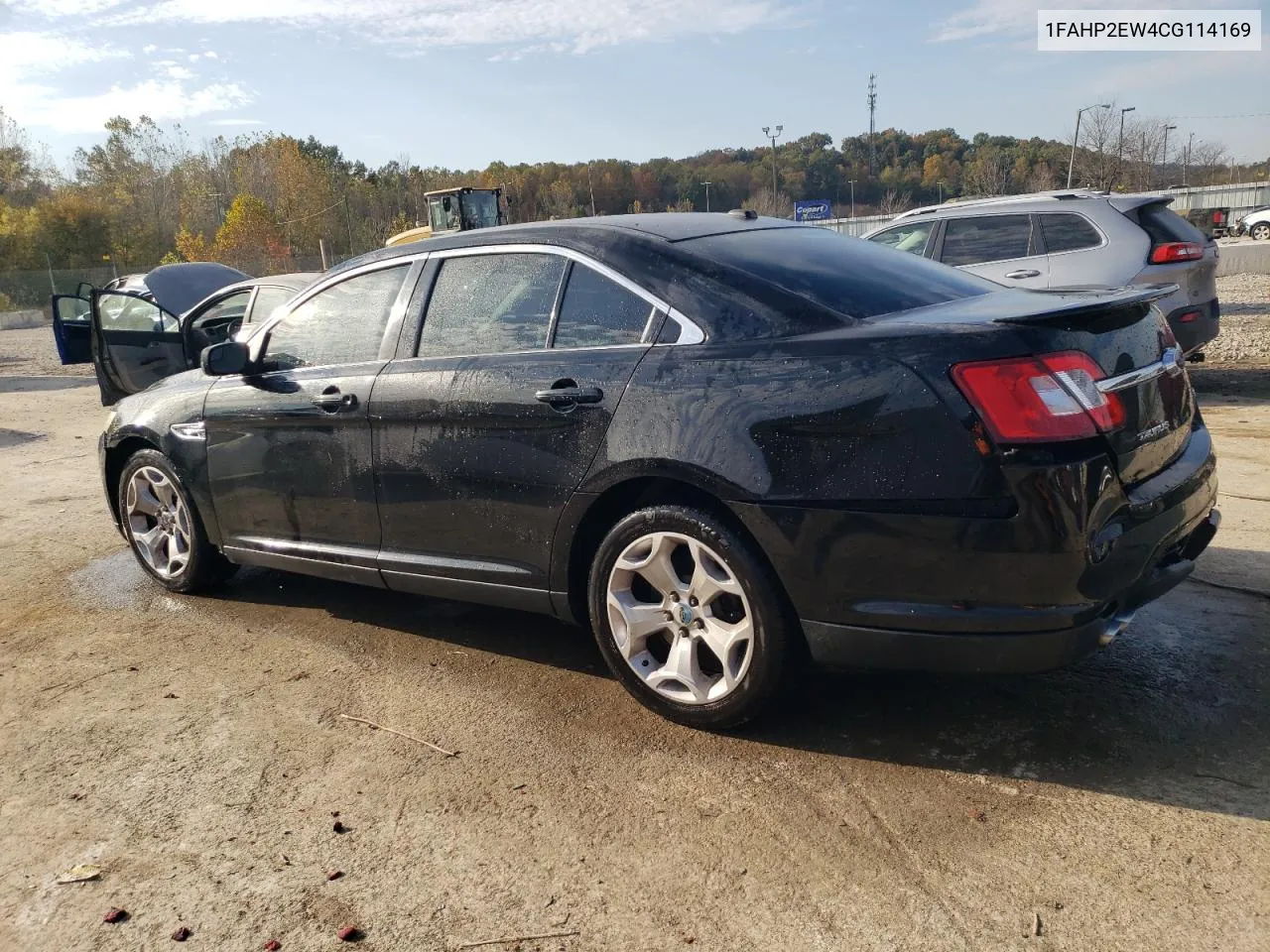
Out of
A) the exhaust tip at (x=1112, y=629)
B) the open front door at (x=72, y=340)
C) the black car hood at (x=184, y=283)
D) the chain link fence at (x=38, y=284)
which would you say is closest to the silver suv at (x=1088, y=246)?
the exhaust tip at (x=1112, y=629)

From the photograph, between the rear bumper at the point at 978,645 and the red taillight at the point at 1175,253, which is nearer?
the rear bumper at the point at 978,645

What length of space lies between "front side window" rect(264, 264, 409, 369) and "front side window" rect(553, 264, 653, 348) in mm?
974

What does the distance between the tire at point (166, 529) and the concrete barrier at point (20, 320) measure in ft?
153

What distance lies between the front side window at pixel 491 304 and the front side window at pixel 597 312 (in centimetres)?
8

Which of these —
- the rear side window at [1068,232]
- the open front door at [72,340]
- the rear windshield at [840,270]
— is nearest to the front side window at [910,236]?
the rear side window at [1068,232]

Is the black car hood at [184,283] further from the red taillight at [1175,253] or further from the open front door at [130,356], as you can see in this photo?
the red taillight at [1175,253]

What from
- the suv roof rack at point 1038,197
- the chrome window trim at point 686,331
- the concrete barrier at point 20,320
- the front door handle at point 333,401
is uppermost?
the suv roof rack at point 1038,197

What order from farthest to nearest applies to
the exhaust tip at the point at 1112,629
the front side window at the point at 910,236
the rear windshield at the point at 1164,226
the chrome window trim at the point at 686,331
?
the front side window at the point at 910,236 < the rear windshield at the point at 1164,226 < the chrome window trim at the point at 686,331 < the exhaust tip at the point at 1112,629

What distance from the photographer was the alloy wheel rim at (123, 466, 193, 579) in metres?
5.18

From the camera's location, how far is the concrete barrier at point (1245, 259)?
24.0 m

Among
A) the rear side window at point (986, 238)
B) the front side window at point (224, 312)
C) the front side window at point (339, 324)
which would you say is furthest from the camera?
the front side window at point (224, 312)

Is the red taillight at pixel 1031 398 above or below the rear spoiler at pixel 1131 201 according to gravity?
below

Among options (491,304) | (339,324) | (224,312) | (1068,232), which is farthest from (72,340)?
(1068,232)

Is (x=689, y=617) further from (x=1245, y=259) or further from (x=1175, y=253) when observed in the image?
(x=1245, y=259)
